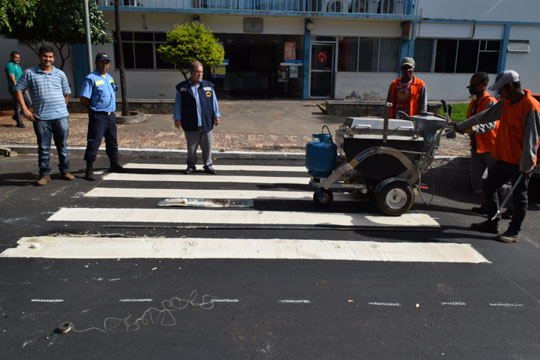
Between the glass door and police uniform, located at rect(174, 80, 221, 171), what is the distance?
1394 centimetres

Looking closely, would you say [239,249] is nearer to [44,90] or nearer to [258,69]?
[44,90]

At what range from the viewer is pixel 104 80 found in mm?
7570

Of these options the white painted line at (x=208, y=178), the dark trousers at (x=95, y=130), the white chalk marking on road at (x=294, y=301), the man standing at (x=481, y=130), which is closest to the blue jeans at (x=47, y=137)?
the dark trousers at (x=95, y=130)

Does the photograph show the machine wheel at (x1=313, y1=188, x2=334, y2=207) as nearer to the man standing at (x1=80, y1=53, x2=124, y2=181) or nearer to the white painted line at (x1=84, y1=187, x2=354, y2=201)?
the white painted line at (x1=84, y1=187, x2=354, y2=201)

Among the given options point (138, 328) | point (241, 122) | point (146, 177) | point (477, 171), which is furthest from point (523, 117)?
point (241, 122)

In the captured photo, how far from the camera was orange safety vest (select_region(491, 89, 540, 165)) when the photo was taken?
4.90 meters

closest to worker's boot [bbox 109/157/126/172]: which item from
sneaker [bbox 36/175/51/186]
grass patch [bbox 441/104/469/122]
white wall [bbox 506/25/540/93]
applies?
sneaker [bbox 36/175/51/186]

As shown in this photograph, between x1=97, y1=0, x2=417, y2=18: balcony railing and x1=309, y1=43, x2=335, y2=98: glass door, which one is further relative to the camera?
x1=309, y1=43, x2=335, y2=98: glass door

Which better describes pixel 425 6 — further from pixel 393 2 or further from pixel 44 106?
pixel 44 106

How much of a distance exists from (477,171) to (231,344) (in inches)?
182

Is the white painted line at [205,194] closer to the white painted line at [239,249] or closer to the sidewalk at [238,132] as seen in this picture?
the white painted line at [239,249]

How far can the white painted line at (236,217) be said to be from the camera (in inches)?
218

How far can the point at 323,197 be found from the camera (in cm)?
613

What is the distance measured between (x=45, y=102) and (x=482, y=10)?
68.4 feet
